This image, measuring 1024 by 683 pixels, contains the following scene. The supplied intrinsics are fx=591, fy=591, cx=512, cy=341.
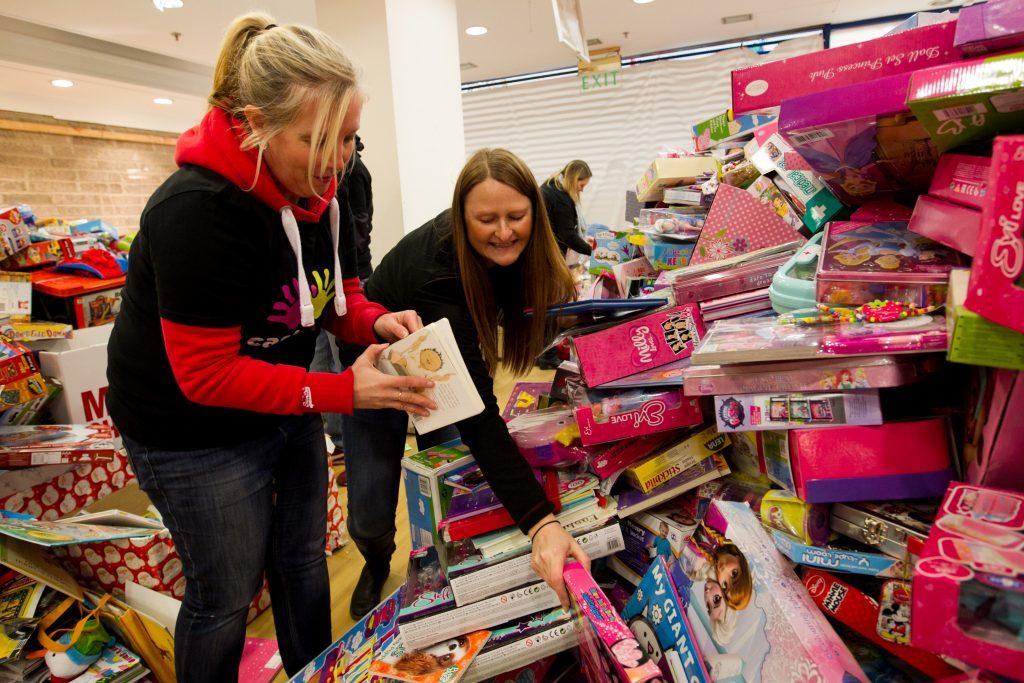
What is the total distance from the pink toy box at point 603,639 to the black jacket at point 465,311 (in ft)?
0.51

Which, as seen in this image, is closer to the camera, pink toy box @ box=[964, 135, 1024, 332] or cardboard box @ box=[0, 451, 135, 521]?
pink toy box @ box=[964, 135, 1024, 332]

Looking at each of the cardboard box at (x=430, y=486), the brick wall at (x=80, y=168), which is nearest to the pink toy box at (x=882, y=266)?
the cardboard box at (x=430, y=486)

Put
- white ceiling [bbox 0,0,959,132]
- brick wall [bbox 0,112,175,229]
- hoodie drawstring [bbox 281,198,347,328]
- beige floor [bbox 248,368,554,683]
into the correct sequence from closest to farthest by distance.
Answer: hoodie drawstring [bbox 281,198,347,328] → beige floor [bbox 248,368,554,683] → white ceiling [bbox 0,0,959,132] → brick wall [bbox 0,112,175,229]

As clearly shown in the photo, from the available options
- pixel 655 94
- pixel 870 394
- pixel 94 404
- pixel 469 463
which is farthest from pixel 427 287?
pixel 655 94

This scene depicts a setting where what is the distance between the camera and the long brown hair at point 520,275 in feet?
4.10

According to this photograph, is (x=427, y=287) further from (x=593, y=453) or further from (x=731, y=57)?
(x=731, y=57)

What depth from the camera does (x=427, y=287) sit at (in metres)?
1.27

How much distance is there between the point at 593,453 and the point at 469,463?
0.28 m

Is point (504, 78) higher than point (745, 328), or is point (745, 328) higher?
point (504, 78)

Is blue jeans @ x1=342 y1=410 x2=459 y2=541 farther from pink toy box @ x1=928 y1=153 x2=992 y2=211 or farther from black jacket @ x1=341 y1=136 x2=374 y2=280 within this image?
pink toy box @ x1=928 y1=153 x2=992 y2=211

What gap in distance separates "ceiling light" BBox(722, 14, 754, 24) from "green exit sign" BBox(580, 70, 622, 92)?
151 cm

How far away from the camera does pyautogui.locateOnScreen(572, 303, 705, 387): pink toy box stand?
3.85 feet

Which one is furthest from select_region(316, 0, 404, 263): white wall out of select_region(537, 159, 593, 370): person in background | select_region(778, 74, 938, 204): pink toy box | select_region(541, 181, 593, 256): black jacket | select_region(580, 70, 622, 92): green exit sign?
select_region(580, 70, 622, 92): green exit sign

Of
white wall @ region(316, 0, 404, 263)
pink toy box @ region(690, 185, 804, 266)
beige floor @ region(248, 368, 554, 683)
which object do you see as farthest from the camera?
white wall @ region(316, 0, 404, 263)
